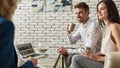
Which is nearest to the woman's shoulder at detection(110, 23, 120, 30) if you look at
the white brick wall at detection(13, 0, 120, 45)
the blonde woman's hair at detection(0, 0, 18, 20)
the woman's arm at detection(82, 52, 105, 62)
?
the woman's arm at detection(82, 52, 105, 62)

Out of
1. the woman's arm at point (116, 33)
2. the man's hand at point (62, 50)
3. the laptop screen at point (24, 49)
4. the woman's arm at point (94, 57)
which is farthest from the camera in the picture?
the man's hand at point (62, 50)

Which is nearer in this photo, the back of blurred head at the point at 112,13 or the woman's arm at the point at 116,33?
the woman's arm at the point at 116,33

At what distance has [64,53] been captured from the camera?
3.17 meters

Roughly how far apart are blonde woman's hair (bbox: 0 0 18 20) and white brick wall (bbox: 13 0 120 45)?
418cm

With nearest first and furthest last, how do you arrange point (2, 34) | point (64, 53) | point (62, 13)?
1. point (2, 34)
2. point (64, 53)
3. point (62, 13)

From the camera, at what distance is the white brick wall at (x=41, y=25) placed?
5.48 meters

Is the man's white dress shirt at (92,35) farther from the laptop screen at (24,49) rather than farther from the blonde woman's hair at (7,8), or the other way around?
the blonde woman's hair at (7,8)

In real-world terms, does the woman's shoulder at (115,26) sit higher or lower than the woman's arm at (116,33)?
higher

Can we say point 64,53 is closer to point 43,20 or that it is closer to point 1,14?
point 1,14

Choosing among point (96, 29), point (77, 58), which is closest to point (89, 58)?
point (77, 58)

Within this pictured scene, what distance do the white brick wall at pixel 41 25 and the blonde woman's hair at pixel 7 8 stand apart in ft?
13.7

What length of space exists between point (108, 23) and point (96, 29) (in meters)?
0.53

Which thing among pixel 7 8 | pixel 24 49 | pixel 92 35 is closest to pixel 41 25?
pixel 92 35

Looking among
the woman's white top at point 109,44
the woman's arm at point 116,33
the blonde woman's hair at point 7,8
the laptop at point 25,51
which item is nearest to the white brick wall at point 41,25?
the laptop at point 25,51
